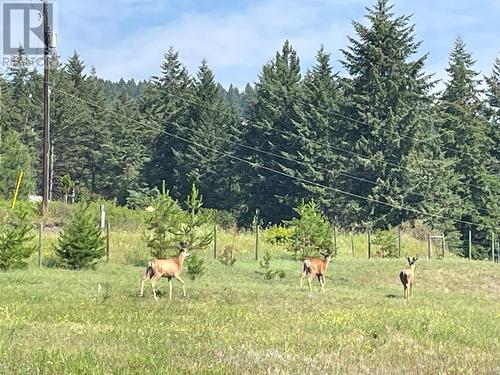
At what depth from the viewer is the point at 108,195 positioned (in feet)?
262

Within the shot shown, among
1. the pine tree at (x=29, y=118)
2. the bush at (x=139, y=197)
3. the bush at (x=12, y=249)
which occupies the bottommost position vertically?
the bush at (x=12, y=249)

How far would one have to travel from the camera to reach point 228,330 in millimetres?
11633

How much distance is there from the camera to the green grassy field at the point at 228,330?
26.1 ft

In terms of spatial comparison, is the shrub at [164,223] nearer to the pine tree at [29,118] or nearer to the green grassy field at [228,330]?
the green grassy field at [228,330]

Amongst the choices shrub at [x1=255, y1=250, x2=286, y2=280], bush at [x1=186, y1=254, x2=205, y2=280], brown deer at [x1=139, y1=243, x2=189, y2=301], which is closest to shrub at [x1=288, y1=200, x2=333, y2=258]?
shrub at [x1=255, y1=250, x2=286, y2=280]

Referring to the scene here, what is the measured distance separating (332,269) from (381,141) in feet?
97.0

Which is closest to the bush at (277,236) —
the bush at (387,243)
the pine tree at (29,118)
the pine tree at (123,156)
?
the bush at (387,243)

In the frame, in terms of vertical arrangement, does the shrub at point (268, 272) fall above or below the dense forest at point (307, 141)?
below

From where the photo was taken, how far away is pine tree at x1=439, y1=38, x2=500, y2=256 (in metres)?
61.5

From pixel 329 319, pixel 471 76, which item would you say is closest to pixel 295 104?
pixel 471 76

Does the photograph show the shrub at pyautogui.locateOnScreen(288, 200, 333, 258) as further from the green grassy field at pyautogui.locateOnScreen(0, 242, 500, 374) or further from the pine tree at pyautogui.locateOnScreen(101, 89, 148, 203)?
the pine tree at pyautogui.locateOnScreen(101, 89, 148, 203)

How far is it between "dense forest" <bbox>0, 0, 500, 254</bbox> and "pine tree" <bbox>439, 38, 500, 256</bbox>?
12 cm

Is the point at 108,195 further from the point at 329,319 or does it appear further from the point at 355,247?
the point at 329,319

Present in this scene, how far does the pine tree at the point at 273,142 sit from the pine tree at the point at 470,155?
13.3m
